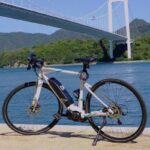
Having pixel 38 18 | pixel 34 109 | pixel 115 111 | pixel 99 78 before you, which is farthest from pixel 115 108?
pixel 38 18

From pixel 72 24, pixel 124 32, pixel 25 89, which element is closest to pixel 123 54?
pixel 124 32

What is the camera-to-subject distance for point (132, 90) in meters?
2.99

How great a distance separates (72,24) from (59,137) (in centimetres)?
2798

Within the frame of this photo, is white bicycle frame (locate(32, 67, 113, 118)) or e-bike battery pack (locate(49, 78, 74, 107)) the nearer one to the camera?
white bicycle frame (locate(32, 67, 113, 118))

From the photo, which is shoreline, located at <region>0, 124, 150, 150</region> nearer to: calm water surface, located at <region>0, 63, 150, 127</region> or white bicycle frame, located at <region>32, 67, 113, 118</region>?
white bicycle frame, located at <region>32, 67, 113, 118</region>

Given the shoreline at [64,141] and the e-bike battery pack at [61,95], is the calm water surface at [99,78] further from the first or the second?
the e-bike battery pack at [61,95]

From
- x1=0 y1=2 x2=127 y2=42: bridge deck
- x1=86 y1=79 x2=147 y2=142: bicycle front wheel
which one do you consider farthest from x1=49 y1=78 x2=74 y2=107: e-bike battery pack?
x1=0 y1=2 x2=127 y2=42: bridge deck

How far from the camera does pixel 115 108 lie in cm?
306

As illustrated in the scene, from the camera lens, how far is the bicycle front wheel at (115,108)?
3.02 metres

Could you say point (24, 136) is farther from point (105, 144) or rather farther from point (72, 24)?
point (72, 24)

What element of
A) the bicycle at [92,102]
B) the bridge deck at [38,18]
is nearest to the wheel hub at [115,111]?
the bicycle at [92,102]

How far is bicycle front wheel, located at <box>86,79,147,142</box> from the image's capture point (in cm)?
302

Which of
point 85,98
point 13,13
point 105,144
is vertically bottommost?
point 105,144

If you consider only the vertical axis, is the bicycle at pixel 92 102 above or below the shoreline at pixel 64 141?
above
